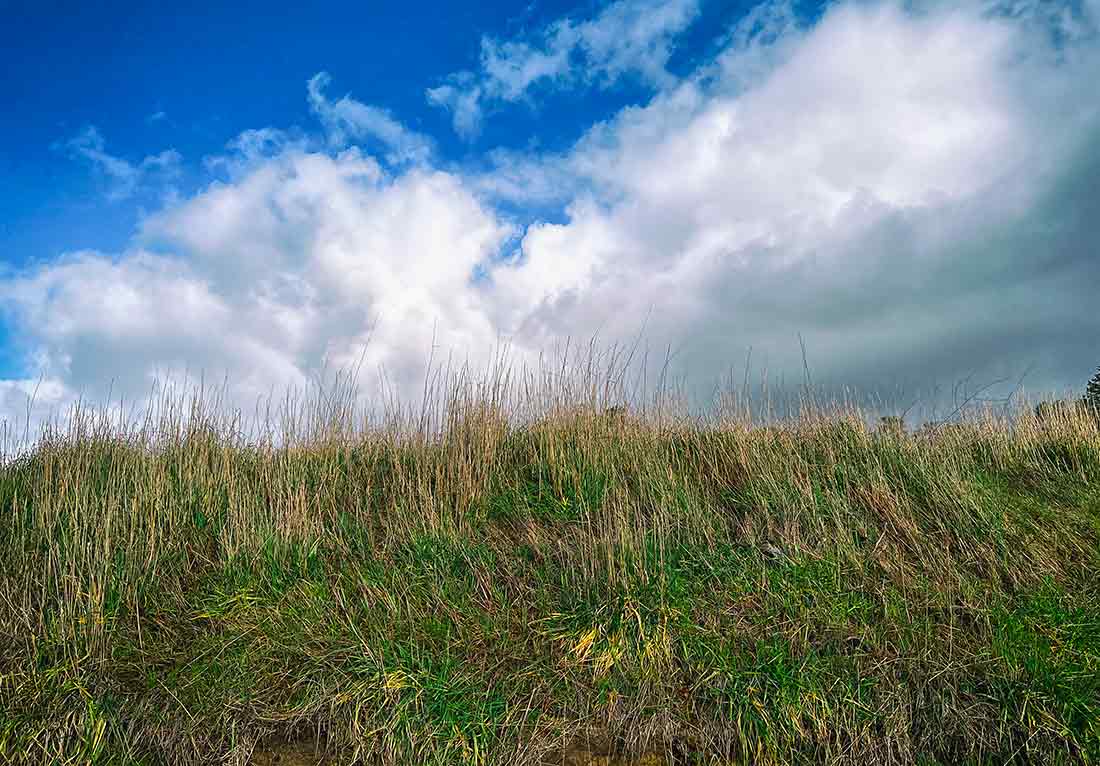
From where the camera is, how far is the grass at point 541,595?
408 cm

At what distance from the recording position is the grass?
161 inches

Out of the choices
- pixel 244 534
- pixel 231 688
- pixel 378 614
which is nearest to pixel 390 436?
pixel 244 534

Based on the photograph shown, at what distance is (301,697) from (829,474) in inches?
190

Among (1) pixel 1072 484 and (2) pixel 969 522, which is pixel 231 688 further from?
(1) pixel 1072 484

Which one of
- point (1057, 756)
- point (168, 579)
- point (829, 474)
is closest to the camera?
point (1057, 756)

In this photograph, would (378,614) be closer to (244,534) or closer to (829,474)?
(244,534)

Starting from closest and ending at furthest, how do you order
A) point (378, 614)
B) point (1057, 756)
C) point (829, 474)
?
point (1057, 756)
point (378, 614)
point (829, 474)

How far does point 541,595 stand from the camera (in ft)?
16.2

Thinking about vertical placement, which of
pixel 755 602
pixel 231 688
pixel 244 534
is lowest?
pixel 231 688

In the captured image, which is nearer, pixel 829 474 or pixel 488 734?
pixel 488 734

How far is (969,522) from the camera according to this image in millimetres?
5938

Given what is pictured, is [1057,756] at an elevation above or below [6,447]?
below

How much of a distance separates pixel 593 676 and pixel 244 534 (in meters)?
2.98

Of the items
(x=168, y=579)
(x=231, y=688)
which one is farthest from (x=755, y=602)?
(x=168, y=579)
